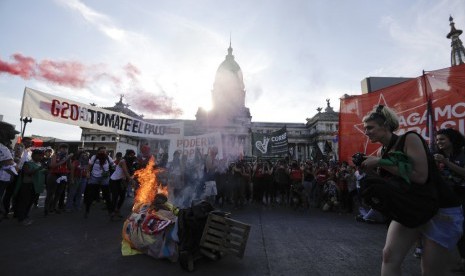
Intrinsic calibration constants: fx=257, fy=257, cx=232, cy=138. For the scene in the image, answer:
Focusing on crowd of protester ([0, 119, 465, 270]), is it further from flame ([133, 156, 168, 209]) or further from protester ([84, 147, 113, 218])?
flame ([133, 156, 168, 209])

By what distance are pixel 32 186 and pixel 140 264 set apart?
461 cm

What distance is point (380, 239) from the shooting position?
573 cm

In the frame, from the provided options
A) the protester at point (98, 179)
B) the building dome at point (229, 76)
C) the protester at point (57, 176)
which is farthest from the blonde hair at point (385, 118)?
the building dome at point (229, 76)

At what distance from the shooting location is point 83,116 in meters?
9.03

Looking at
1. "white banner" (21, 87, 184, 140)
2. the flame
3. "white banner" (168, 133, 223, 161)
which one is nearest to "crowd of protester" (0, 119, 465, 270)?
the flame

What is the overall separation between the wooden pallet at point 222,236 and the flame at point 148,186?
231 centimetres

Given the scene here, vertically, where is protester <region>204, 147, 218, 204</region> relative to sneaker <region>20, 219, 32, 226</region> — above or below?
above

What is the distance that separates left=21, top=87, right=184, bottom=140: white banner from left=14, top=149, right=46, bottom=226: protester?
6.47 feet

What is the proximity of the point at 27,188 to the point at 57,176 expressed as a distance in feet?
4.98

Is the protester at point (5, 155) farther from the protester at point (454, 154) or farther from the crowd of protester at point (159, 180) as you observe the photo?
the protester at point (454, 154)

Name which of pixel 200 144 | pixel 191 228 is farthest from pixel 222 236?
pixel 200 144

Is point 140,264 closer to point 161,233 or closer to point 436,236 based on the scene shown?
point 161,233

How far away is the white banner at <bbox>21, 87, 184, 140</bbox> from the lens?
7.78 meters

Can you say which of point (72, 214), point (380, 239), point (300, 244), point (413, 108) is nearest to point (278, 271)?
point (300, 244)
